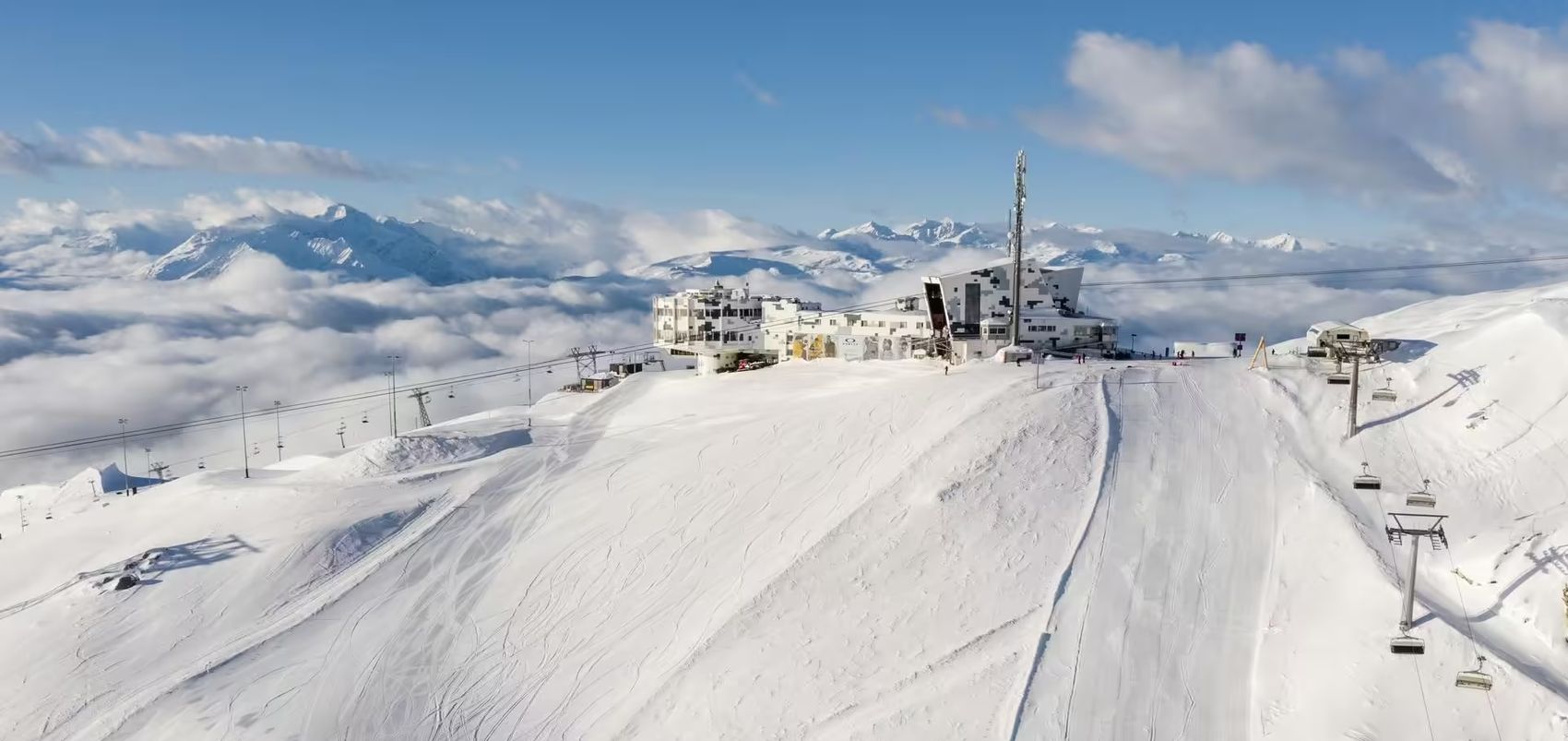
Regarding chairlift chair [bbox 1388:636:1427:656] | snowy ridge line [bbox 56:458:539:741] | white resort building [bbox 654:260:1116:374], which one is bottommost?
snowy ridge line [bbox 56:458:539:741]

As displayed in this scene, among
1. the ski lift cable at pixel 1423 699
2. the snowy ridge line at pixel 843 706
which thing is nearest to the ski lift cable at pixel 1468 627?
the ski lift cable at pixel 1423 699

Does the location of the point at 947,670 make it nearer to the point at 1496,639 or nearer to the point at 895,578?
the point at 895,578

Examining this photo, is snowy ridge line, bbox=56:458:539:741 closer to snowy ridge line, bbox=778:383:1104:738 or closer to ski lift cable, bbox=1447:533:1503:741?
snowy ridge line, bbox=778:383:1104:738

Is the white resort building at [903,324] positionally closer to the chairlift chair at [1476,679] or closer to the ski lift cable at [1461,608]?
the ski lift cable at [1461,608]

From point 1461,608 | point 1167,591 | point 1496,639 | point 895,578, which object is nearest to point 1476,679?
point 1496,639

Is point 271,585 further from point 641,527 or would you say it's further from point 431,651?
point 641,527

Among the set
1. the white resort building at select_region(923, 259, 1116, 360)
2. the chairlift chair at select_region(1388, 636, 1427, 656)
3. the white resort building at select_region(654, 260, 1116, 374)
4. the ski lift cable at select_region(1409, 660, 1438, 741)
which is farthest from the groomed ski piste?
the white resort building at select_region(654, 260, 1116, 374)

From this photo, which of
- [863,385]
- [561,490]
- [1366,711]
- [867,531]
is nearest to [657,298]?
[863,385]
